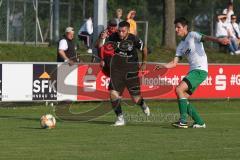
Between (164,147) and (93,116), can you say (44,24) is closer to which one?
(93,116)

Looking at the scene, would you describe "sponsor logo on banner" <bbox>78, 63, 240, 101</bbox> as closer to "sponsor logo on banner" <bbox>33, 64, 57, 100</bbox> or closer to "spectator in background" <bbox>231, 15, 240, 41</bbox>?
"sponsor logo on banner" <bbox>33, 64, 57, 100</bbox>

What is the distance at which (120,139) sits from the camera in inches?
578

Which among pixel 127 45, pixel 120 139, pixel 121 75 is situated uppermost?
pixel 127 45

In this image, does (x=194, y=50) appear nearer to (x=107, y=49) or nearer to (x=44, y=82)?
(x=107, y=49)

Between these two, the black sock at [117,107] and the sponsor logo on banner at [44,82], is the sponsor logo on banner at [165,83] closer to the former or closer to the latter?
the sponsor logo on banner at [44,82]

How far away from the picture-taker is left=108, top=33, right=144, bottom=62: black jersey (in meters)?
17.9

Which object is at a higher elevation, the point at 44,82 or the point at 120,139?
the point at 44,82

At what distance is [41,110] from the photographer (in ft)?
75.2

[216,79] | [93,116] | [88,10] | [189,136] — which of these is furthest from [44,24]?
[189,136]

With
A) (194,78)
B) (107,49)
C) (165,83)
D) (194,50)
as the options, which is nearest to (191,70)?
(194,78)

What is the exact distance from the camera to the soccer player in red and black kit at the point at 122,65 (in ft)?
58.5

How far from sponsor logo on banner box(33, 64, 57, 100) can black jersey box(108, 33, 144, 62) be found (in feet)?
19.1

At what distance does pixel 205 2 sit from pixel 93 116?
3227 cm

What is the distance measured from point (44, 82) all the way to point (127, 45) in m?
6.09
